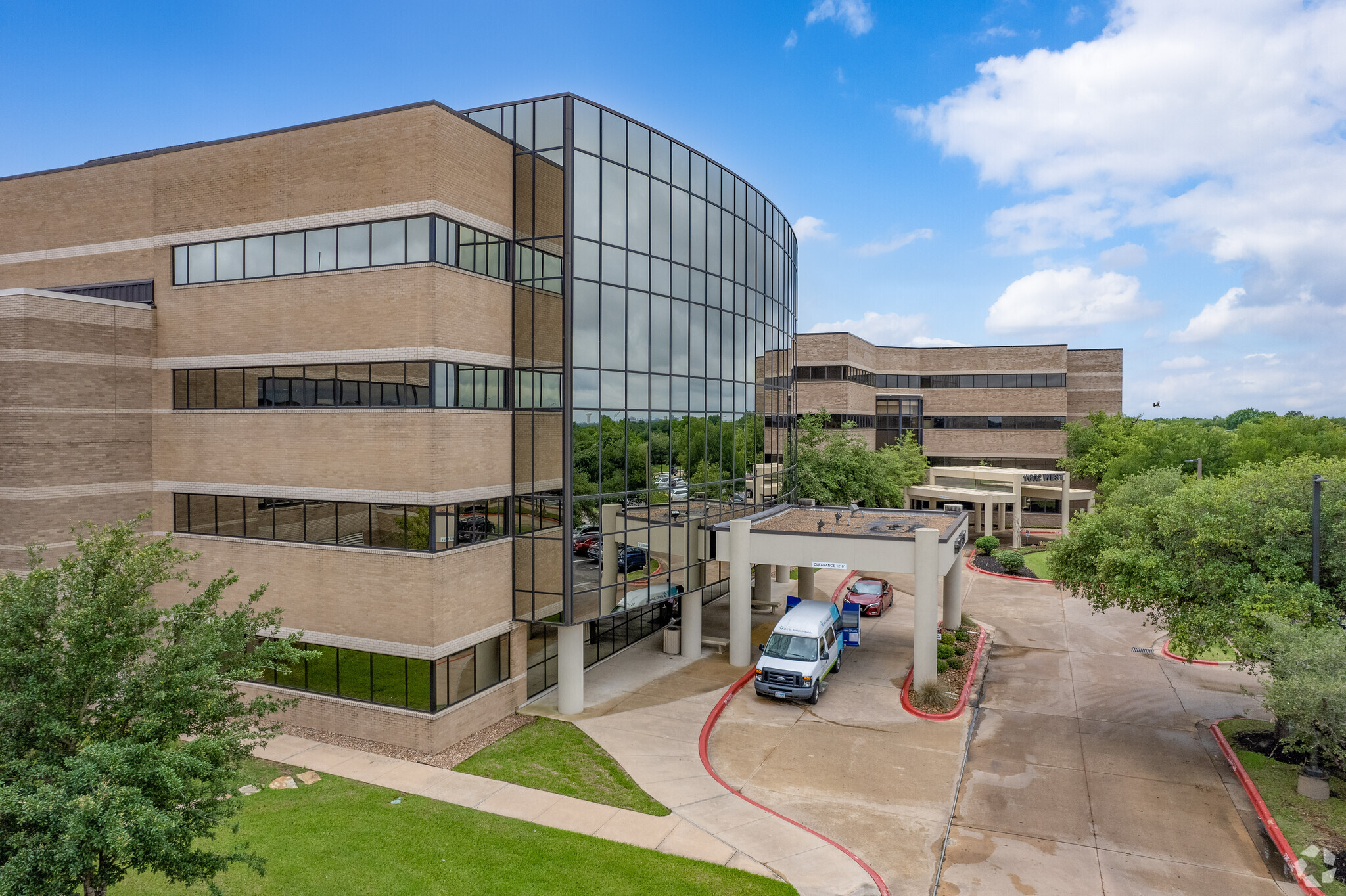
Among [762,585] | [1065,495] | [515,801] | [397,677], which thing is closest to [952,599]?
[762,585]

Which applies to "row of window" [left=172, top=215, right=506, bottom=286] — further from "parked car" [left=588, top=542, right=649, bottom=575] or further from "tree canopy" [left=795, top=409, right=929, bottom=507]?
"tree canopy" [left=795, top=409, right=929, bottom=507]

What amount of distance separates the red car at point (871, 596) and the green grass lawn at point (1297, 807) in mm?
14912

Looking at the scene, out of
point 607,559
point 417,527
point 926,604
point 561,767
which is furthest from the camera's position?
point 926,604

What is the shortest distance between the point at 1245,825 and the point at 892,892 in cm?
836

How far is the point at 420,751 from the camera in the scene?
60.6 ft

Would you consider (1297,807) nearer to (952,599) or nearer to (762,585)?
(952,599)

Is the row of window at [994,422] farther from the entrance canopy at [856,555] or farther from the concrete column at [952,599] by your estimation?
the concrete column at [952,599]

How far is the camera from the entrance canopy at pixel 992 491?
52.2 meters

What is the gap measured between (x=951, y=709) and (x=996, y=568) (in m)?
25.2

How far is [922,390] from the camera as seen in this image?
2630 inches

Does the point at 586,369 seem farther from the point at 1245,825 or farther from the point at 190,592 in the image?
the point at 1245,825

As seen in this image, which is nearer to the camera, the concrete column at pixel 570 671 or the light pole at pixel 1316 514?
the light pole at pixel 1316 514

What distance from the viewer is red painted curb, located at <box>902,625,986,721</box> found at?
21.5m

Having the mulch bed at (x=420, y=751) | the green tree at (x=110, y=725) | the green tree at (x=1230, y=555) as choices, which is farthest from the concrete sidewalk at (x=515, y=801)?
the green tree at (x=1230, y=555)
